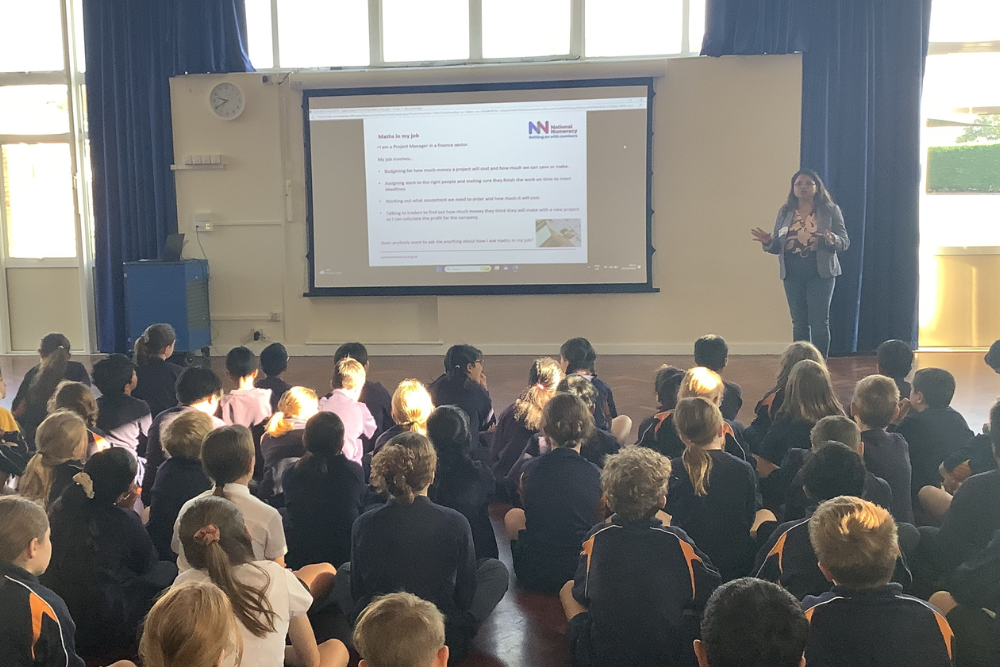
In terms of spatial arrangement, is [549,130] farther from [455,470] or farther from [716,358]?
[455,470]

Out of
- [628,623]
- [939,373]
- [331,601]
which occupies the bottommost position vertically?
[331,601]

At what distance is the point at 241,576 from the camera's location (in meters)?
1.92

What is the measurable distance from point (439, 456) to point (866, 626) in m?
1.51

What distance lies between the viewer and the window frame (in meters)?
7.54

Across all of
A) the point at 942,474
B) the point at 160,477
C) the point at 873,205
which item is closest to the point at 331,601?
the point at 160,477

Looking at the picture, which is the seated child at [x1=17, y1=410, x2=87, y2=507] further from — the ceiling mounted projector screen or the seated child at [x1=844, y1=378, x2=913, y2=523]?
the ceiling mounted projector screen

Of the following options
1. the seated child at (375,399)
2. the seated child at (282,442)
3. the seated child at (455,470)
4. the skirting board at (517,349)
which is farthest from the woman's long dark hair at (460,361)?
the skirting board at (517,349)

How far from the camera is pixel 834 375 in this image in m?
6.35

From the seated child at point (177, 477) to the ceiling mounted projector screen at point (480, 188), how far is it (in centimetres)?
512

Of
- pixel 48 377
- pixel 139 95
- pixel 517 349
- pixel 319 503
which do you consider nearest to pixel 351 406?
pixel 319 503

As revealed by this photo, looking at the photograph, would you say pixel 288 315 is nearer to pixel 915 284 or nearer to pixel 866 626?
pixel 915 284

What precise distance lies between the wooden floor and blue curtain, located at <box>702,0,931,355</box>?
539 mm

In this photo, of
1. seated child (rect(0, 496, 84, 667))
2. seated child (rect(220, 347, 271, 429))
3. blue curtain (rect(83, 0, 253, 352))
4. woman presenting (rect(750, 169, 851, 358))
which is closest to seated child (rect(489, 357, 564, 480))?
seated child (rect(220, 347, 271, 429))

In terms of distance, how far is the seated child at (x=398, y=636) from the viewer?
55.7 inches
